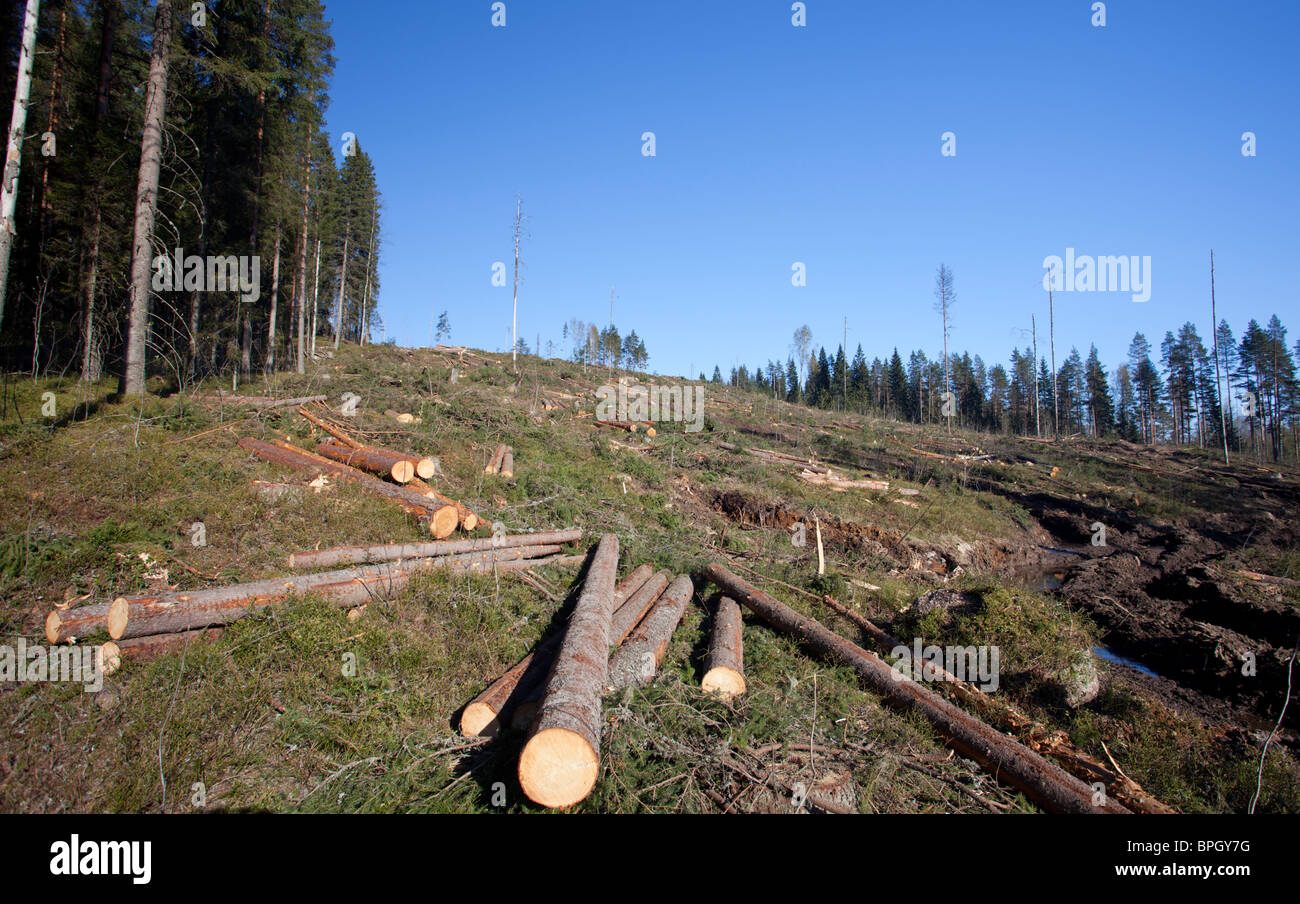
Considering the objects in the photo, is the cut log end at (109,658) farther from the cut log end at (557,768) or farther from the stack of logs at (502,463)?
the stack of logs at (502,463)

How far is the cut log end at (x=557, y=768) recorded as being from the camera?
3.67 meters

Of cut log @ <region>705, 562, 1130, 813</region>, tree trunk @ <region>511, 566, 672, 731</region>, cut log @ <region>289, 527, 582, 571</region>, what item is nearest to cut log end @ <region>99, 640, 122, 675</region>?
cut log @ <region>289, 527, 582, 571</region>

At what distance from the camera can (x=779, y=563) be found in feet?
33.6

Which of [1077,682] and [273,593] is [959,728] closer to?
[1077,682]

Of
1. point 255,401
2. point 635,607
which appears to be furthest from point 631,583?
point 255,401

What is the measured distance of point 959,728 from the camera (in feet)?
16.8

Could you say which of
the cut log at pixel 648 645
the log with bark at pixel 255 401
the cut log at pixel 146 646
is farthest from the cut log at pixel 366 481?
the cut log at pixel 648 645

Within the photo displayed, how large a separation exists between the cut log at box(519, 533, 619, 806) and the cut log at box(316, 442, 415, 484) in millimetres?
5578

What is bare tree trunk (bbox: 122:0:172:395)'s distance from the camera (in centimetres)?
1099

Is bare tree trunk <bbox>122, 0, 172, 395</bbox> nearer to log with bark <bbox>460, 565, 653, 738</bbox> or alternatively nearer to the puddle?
log with bark <bbox>460, 565, 653, 738</bbox>

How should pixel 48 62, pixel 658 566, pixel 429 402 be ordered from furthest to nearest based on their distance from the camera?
pixel 48 62 → pixel 429 402 → pixel 658 566
